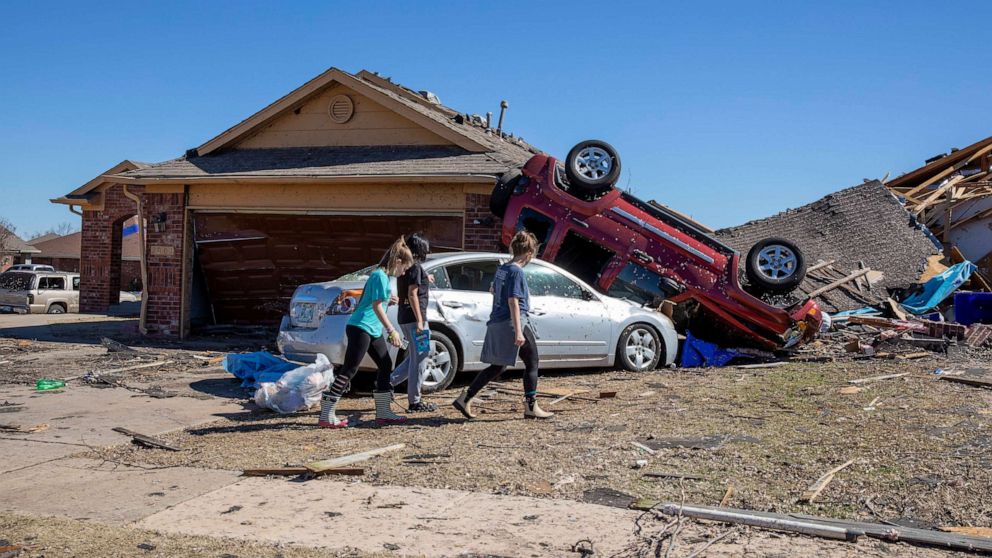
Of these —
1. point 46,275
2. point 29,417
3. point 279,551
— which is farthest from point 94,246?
point 279,551

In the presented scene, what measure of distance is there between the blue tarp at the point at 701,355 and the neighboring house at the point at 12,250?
175 feet

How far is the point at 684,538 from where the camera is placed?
4.02 meters

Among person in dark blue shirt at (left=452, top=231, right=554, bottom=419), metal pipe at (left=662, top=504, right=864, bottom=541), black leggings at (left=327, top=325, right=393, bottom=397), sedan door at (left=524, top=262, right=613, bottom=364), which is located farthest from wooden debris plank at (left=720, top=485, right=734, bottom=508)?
sedan door at (left=524, top=262, right=613, bottom=364)

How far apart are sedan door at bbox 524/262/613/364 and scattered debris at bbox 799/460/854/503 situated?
444 cm

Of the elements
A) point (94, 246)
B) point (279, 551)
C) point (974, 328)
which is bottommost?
point (279, 551)

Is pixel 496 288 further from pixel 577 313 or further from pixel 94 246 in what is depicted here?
pixel 94 246

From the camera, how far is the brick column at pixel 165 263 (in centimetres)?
1530

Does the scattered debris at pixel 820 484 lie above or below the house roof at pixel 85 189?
below

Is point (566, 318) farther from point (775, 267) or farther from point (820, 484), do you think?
point (820, 484)

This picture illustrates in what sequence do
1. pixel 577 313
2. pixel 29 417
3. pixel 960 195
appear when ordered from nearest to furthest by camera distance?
pixel 29 417 < pixel 577 313 < pixel 960 195

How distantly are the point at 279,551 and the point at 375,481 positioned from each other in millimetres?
1266

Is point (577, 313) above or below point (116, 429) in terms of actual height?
above

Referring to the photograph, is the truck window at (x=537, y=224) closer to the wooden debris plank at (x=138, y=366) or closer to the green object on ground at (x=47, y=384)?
the wooden debris plank at (x=138, y=366)

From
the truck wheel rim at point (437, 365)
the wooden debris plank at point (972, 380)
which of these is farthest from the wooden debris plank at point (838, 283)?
the truck wheel rim at point (437, 365)
